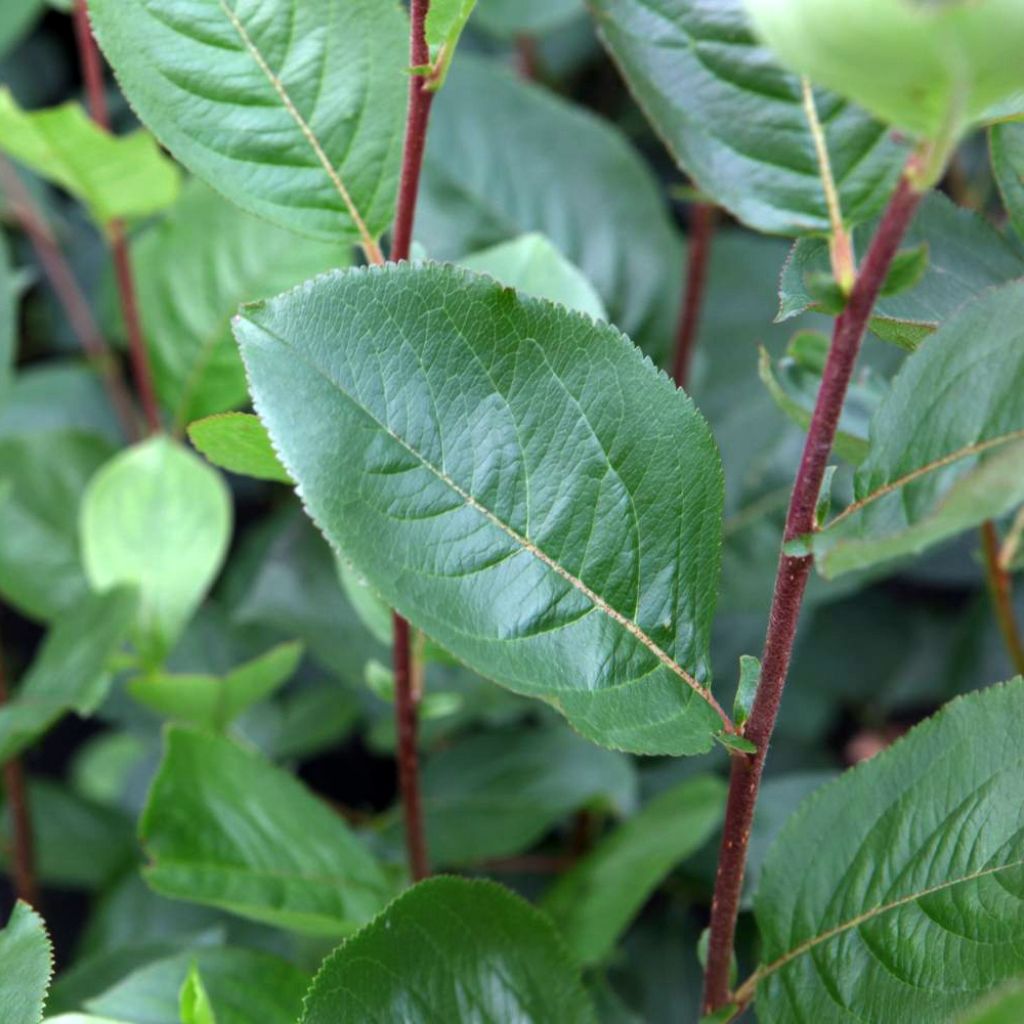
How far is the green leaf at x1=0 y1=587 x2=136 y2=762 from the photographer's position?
0.72 meters

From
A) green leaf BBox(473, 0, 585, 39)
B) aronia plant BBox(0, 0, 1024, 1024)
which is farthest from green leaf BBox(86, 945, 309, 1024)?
green leaf BBox(473, 0, 585, 39)

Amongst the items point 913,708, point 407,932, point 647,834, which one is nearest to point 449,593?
point 407,932

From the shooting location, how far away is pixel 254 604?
914mm

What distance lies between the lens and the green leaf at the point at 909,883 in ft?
1.45

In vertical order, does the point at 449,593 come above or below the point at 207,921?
above

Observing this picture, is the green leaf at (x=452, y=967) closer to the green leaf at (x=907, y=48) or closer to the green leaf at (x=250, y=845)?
the green leaf at (x=250, y=845)

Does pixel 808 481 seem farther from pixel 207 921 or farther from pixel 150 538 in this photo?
pixel 207 921

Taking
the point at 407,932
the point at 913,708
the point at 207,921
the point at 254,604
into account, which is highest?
the point at 407,932

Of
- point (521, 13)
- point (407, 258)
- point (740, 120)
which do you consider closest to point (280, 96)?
point (407, 258)

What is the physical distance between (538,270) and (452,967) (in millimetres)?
358

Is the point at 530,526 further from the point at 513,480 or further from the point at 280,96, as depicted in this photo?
the point at 280,96

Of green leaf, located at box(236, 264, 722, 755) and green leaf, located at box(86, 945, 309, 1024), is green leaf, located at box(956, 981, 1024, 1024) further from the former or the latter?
green leaf, located at box(86, 945, 309, 1024)

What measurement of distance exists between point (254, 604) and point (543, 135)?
47cm

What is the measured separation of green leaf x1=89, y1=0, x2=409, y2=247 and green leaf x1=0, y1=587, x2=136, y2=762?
33 centimetres
